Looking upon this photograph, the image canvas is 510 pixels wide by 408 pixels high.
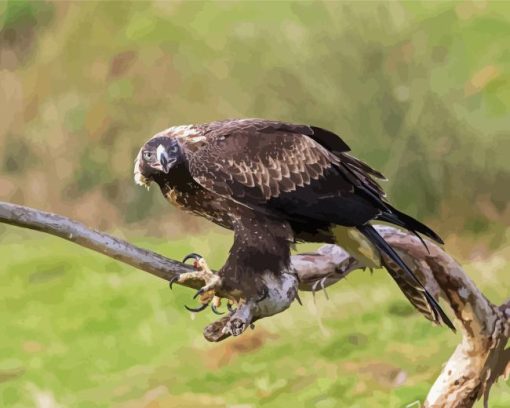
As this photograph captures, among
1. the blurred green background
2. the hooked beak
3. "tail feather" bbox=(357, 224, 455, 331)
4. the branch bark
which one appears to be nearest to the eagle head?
the hooked beak

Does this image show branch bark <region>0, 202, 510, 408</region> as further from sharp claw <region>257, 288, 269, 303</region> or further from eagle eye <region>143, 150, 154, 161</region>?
eagle eye <region>143, 150, 154, 161</region>

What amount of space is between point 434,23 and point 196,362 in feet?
7.36

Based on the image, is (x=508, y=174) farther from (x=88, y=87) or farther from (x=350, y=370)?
(x=88, y=87)

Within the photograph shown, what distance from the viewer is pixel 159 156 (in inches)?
58.5

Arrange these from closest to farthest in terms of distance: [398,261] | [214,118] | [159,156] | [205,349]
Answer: [159,156]
[398,261]
[205,349]
[214,118]

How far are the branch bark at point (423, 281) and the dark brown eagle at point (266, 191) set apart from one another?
0.16 feet

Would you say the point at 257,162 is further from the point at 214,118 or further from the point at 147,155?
the point at 214,118

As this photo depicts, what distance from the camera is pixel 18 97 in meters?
4.94

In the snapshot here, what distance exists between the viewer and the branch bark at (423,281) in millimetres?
1418

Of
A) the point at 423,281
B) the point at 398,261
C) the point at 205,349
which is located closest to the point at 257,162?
the point at 398,261

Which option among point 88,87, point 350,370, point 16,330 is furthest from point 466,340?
point 88,87

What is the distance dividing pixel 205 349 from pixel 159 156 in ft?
7.04

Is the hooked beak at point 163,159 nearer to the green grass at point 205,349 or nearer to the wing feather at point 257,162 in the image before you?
the wing feather at point 257,162

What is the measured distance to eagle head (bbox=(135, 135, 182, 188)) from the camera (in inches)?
58.7
